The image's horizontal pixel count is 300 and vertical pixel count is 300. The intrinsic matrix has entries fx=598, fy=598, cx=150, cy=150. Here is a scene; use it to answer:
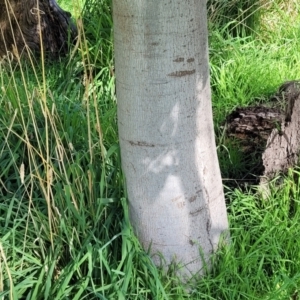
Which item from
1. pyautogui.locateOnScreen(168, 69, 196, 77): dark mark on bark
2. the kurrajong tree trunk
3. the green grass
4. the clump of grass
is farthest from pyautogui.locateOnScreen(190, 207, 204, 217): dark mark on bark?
the clump of grass

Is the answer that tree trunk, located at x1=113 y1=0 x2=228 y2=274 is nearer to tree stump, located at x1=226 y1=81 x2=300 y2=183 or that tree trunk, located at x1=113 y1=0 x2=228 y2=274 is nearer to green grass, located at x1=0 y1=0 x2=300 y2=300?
green grass, located at x1=0 y1=0 x2=300 y2=300

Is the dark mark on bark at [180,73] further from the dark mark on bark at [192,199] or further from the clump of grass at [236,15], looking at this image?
the clump of grass at [236,15]

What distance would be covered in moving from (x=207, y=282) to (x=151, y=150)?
61 cm

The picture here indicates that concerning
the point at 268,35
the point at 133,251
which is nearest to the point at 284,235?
the point at 133,251

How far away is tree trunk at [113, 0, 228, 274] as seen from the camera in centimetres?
215

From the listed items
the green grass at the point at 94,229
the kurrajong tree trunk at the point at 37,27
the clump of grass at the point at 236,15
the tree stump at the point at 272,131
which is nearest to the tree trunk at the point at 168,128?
the green grass at the point at 94,229

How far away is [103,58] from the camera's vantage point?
4.28 m

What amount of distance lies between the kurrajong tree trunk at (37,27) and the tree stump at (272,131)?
5.61 feet

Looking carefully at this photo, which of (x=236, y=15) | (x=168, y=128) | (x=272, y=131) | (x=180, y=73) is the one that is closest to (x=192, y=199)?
(x=168, y=128)

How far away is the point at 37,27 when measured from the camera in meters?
4.61

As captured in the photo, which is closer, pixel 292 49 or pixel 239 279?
pixel 239 279

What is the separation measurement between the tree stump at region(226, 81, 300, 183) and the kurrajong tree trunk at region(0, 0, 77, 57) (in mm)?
1709

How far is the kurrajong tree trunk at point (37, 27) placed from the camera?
4.54 m

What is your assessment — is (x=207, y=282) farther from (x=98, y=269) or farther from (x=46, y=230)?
(x=46, y=230)
